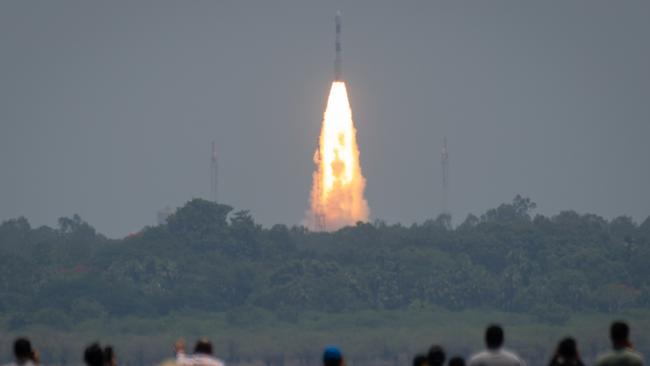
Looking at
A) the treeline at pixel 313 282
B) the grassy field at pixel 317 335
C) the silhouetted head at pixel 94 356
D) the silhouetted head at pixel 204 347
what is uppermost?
the treeline at pixel 313 282

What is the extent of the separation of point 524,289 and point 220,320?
2642cm

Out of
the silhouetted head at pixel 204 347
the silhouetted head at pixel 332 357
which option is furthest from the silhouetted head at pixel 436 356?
the silhouetted head at pixel 204 347

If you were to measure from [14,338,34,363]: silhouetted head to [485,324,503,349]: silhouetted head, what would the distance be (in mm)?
8275

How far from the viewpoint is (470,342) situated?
564 ft

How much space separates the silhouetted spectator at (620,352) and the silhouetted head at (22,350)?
10.2 m

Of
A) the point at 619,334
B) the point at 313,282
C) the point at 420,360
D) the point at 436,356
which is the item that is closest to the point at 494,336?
the point at 619,334

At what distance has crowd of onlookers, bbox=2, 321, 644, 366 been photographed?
37344mm

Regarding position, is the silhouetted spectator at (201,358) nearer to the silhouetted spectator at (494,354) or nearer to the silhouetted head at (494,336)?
the silhouetted spectator at (494,354)

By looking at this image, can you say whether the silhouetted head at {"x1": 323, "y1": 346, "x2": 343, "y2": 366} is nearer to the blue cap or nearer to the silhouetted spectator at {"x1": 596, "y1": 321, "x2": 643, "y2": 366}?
A: the blue cap

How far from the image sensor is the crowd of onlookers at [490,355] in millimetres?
37344

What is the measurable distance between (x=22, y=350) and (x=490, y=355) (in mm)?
8426

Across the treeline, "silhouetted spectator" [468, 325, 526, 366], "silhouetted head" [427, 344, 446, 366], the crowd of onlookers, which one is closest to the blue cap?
the crowd of onlookers

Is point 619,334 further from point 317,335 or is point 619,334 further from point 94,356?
point 317,335

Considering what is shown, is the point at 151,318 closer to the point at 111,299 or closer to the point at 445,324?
the point at 111,299
